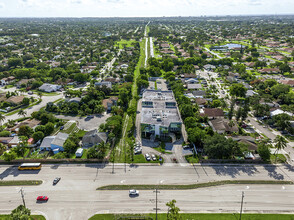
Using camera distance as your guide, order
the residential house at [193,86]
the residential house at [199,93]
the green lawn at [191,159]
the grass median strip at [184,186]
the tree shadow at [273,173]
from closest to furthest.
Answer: the grass median strip at [184,186] < the tree shadow at [273,173] < the green lawn at [191,159] < the residential house at [199,93] < the residential house at [193,86]

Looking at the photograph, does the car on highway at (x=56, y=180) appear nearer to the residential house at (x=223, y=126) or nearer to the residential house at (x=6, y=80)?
the residential house at (x=223, y=126)

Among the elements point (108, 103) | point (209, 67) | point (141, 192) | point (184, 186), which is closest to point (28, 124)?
point (108, 103)

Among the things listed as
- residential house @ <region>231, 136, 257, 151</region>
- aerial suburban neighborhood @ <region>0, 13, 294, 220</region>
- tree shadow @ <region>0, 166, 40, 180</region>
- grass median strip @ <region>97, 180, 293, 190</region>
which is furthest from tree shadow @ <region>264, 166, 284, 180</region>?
tree shadow @ <region>0, 166, 40, 180</region>

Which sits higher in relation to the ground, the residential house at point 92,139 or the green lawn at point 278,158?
the residential house at point 92,139

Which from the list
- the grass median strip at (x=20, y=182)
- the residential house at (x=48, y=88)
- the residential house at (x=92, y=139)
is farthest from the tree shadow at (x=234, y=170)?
the residential house at (x=48, y=88)

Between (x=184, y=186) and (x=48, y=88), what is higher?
(x=48, y=88)

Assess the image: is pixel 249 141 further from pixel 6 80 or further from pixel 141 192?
pixel 6 80

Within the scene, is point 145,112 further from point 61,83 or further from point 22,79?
point 22,79

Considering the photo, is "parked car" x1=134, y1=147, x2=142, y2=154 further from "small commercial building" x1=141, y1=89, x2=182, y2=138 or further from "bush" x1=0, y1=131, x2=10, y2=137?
"bush" x1=0, y1=131, x2=10, y2=137

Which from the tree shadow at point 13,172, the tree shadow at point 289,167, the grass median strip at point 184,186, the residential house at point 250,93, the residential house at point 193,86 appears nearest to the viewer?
the grass median strip at point 184,186
